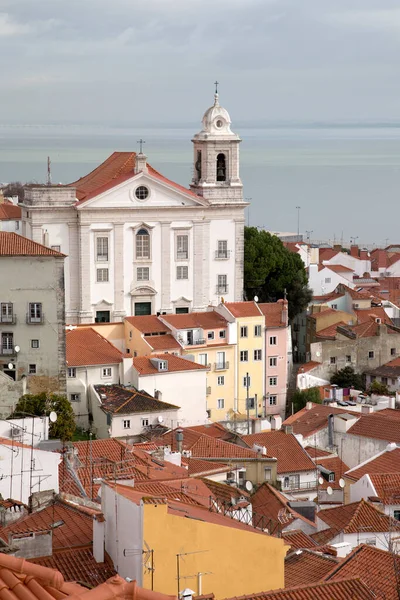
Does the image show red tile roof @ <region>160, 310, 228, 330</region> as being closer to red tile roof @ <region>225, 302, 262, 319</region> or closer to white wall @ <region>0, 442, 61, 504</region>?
red tile roof @ <region>225, 302, 262, 319</region>

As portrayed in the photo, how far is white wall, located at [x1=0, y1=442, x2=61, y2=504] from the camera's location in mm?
14812

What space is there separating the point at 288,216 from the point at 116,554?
325 ft

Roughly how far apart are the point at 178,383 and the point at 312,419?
139 inches

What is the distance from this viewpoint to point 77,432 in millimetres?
28312

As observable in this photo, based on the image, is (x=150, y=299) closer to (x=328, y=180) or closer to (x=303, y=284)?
(x=303, y=284)

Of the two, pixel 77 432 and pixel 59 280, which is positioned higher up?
pixel 59 280

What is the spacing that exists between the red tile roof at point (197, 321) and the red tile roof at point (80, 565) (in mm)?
21900

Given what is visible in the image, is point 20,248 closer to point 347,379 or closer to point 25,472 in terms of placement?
point 347,379

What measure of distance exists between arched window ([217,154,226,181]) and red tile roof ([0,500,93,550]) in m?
28.2

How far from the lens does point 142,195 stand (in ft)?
123

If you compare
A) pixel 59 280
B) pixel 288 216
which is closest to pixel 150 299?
pixel 59 280

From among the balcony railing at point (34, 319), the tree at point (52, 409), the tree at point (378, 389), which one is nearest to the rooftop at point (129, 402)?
the tree at point (52, 409)

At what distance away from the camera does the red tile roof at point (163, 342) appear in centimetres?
3170

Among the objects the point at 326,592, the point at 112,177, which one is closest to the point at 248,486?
the point at 326,592
